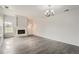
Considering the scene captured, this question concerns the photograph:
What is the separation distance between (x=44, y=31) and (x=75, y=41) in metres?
2.86

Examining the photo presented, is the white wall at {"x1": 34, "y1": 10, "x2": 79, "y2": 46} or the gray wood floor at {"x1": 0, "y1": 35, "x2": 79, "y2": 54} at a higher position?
the white wall at {"x1": 34, "y1": 10, "x2": 79, "y2": 46}

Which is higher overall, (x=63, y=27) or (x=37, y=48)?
(x=63, y=27)

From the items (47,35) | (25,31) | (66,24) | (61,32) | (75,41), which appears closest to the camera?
(75,41)

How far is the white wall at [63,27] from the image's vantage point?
14.0 feet

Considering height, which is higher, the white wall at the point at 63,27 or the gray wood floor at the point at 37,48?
the white wall at the point at 63,27

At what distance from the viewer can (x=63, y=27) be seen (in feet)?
16.3

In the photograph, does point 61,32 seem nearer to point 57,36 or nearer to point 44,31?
point 57,36

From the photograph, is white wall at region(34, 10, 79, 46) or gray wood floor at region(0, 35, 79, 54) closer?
gray wood floor at region(0, 35, 79, 54)

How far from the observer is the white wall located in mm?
4277

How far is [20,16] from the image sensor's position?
568 centimetres

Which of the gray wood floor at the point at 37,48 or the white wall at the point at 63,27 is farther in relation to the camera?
the white wall at the point at 63,27

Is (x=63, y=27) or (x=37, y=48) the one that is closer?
(x=37, y=48)
